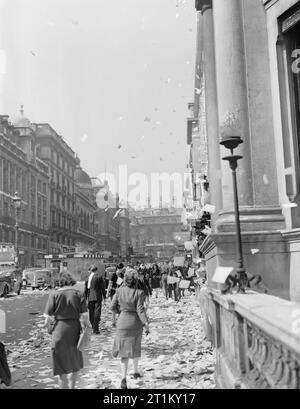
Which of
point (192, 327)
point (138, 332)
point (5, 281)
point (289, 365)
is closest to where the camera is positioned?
point (289, 365)

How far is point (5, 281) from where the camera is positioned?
30438 millimetres

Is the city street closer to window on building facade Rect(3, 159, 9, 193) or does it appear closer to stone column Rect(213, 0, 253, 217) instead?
stone column Rect(213, 0, 253, 217)

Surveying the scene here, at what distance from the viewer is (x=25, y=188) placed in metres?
62.4

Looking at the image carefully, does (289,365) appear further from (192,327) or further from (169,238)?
(169,238)

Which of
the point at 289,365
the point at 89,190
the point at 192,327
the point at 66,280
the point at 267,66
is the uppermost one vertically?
the point at 89,190

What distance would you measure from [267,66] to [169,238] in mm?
93921

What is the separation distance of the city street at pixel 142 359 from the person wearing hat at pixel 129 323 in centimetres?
37

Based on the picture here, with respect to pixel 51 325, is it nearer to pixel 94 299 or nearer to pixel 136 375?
pixel 136 375

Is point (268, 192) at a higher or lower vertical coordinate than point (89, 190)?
lower

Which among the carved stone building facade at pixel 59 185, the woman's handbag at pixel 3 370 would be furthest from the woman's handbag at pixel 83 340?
the carved stone building facade at pixel 59 185

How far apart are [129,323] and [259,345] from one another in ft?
12.0
